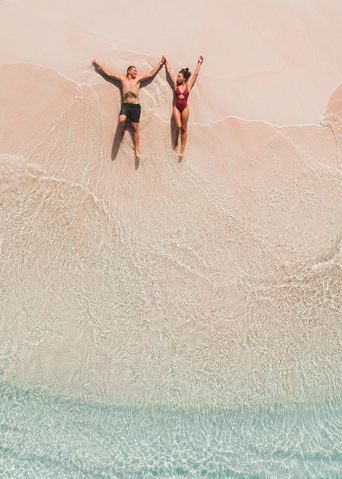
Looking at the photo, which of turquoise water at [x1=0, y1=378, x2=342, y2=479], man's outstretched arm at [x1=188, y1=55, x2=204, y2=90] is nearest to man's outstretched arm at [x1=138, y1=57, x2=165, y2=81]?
man's outstretched arm at [x1=188, y1=55, x2=204, y2=90]

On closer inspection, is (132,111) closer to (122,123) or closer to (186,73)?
(122,123)

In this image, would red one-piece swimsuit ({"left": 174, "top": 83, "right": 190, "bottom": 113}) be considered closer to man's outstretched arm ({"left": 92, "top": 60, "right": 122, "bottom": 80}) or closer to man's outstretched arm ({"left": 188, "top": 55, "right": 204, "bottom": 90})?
man's outstretched arm ({"left": 188, "top": 55, "right": 204, "bottom": 90})

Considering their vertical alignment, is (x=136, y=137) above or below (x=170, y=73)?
below

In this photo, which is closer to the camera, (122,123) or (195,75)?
(122,123)

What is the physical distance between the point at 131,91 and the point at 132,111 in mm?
204

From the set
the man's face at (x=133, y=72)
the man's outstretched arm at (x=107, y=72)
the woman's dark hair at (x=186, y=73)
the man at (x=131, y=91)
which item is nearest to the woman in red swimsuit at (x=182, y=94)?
the woman's dark hair at (x=186, y=73)

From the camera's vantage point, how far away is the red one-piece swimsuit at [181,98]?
4.84m

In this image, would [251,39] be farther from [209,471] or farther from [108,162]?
[209,471]

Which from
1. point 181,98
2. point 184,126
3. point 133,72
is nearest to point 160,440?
point 184,126

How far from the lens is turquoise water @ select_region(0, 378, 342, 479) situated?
5.07m

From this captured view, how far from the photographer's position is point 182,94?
191 inches

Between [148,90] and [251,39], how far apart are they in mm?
1335

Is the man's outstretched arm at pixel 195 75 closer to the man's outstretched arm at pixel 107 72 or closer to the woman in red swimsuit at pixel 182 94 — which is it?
the woman in red swimsuit at pixel 182 94

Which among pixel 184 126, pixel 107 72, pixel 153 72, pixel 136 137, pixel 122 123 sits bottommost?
pixel 136 137
